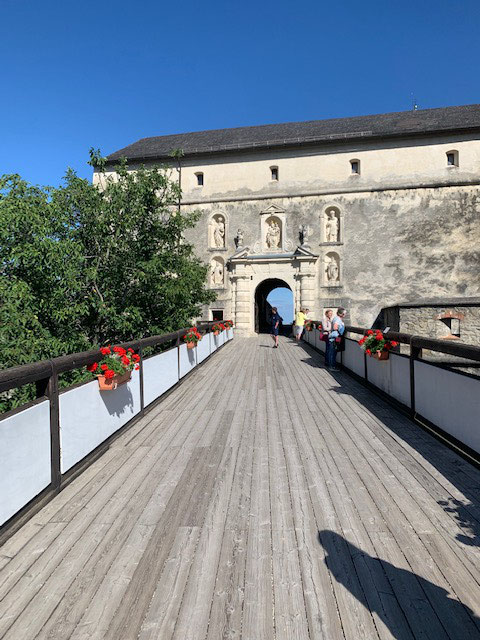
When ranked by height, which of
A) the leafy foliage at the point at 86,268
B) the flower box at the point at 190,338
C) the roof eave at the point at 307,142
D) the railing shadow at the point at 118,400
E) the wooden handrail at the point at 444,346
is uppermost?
the roof eave at the point at 307,142

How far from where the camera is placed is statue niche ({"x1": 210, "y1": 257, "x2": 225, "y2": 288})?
81.6 ft

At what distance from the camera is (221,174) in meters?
25.3

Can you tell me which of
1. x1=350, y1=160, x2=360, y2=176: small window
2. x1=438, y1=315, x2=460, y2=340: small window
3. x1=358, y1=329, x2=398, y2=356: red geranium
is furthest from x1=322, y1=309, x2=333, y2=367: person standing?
x1=350, y1=160, x2=360, y2=176: small window

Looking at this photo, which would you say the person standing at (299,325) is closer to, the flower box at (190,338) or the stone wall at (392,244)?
the stone wall at (392,244)

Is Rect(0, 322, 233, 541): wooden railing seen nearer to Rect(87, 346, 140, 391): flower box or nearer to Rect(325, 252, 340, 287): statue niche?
Rect(87, 346, 140, 391): flower box

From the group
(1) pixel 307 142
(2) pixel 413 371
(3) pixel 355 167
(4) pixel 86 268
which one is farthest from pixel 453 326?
(4) pixel 86 268

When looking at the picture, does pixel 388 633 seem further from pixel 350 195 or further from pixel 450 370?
pixel 350 195

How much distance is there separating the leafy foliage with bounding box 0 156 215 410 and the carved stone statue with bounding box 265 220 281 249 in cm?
1100

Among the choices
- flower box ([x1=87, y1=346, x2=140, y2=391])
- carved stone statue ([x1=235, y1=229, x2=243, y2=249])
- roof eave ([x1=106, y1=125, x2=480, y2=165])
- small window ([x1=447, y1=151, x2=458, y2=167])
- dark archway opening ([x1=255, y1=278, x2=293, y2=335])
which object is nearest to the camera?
flower box ([x1=87, y1=346, x2=140, y2=391])

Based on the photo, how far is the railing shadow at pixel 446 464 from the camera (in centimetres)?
288

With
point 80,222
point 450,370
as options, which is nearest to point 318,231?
point 80,222

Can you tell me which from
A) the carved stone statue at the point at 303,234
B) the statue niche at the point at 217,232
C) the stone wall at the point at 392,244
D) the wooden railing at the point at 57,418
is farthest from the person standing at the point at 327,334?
the statue niche at the point at 217,232

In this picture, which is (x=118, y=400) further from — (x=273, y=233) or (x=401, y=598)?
(x=273, y=233)

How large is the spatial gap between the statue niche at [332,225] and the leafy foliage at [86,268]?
12479mm
